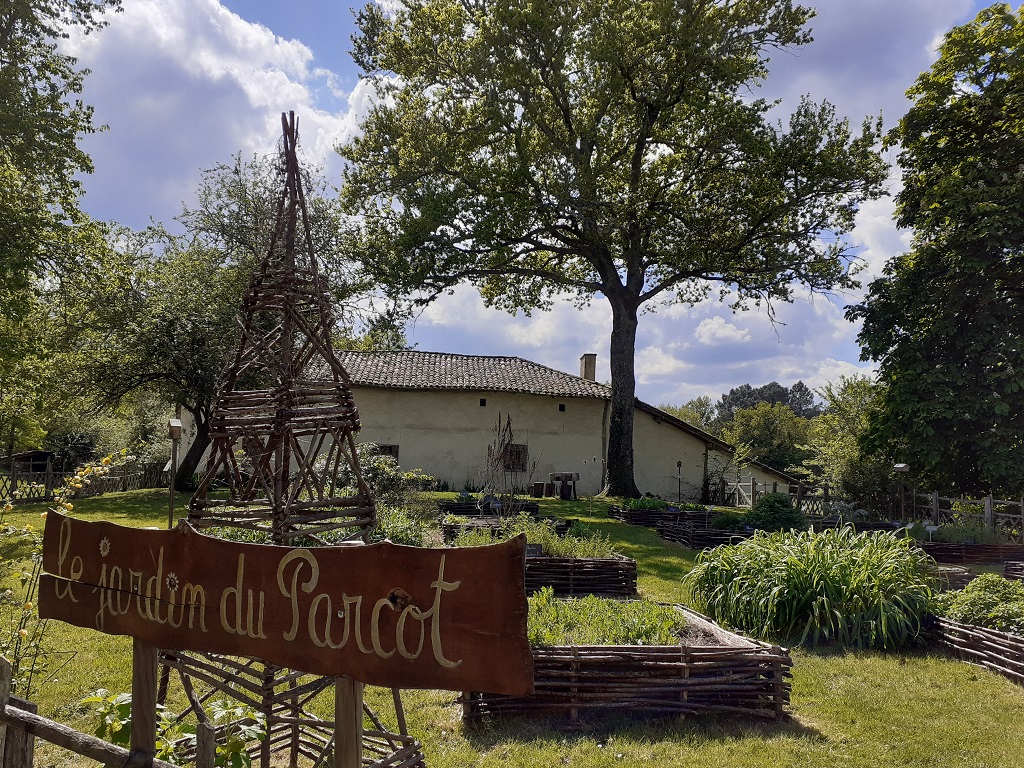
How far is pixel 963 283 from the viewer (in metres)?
17.1

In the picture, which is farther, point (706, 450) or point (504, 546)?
point (706, 450)

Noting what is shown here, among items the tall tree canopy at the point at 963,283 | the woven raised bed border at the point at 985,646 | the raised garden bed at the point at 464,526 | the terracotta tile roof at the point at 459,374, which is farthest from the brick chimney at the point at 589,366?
the woven raised bed border at the point at 985,646

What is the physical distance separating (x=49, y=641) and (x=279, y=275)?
16.8ft

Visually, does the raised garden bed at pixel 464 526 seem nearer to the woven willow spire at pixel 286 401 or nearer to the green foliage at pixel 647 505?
the green foliage at pixel 647 505

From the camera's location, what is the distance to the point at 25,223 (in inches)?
506

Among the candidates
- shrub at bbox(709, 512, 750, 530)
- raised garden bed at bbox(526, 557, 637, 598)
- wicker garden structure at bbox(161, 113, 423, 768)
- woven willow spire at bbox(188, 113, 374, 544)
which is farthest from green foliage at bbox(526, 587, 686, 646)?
shrub at bbox(709, 512, 750, 530)

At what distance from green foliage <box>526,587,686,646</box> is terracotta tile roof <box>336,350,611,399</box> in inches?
772

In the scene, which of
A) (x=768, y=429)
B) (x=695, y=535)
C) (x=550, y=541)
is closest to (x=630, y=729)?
(x=550, y=541)

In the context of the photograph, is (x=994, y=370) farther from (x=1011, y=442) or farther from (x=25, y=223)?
(x=25, y=223)

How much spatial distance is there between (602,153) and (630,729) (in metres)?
19.2

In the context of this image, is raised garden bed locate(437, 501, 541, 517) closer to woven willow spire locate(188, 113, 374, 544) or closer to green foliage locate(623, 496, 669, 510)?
green foliage locate(623, 496, 669, 510)

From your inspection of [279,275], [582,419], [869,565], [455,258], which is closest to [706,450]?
[582,419]

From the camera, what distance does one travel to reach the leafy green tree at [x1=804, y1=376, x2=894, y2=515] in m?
18.6

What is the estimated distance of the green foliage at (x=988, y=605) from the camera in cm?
685
